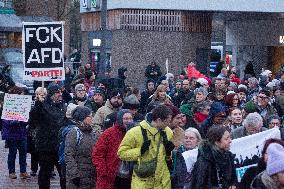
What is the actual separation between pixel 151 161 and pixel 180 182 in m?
0.42

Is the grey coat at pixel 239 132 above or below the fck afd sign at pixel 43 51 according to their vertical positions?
below

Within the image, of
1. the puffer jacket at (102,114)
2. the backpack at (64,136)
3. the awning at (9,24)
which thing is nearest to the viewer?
the backpack at (64,136)

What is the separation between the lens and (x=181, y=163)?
10031mm

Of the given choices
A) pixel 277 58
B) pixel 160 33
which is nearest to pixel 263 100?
pixel 160 33

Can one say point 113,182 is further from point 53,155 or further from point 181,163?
A: point 53,155

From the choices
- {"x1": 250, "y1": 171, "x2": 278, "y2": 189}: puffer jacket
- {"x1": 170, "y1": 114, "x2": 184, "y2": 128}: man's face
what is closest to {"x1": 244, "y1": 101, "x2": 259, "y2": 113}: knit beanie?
{"x1": 170, "y1": 114, "x2": 184, "y2": 128}: man's face

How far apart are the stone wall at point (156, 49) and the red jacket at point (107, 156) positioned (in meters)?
23.3

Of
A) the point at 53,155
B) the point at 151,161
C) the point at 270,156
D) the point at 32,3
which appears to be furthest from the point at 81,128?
the point at 32,3

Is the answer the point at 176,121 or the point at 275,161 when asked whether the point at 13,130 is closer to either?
the point at 176,121

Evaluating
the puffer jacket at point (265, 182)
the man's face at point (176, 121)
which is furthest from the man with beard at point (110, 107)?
the puffer jacket at point (265, 182)

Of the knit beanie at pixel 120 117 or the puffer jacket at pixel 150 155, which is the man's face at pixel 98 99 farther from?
the puffer jacket at pixel 150 155

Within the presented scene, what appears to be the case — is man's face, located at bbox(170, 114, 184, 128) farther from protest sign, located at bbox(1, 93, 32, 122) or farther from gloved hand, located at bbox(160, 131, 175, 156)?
protest sign, located at bbox(1, 93, 32, 122)

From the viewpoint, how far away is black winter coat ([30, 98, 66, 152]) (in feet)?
47.4

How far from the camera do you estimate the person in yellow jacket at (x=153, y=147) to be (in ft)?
33.6
